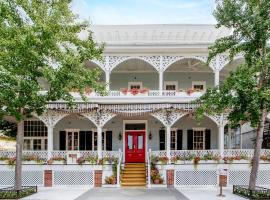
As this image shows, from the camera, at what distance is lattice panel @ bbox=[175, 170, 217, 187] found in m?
23.5

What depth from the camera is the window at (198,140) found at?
27672 millimetres

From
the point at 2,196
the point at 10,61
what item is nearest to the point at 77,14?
the point at 10,61

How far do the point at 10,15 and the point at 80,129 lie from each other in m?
11.6

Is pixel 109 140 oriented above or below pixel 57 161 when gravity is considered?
above

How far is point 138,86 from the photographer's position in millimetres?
28781

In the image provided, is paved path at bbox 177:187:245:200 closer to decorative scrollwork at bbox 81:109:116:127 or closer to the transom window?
decorative scrollwork at bbox 81:109:116:127

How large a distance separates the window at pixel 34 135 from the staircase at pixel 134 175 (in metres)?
6.31

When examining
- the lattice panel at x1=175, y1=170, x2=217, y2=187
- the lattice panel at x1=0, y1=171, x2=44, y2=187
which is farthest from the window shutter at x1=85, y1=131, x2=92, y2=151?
the lattice panel at x1=175, y1=170, x2=217, y2=187

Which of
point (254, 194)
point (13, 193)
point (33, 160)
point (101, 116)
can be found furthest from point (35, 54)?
point (254, 194)

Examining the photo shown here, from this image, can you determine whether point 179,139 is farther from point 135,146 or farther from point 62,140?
point 62,140

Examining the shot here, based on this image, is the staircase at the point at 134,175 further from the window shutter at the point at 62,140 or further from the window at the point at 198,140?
the window shutter at the point at 62,140

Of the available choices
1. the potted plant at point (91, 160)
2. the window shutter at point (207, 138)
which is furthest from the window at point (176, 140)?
the potted plant at point (91, 160)

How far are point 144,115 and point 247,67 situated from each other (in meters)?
10.6

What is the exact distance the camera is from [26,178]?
78.3ft
